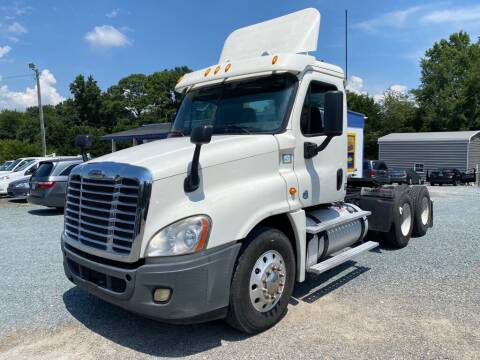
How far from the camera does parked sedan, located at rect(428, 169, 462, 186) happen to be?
2958 centimetres

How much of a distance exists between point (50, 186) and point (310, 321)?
34.7 ft

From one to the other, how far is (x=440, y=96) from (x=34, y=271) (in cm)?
5337

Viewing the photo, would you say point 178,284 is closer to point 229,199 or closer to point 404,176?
point 229,199

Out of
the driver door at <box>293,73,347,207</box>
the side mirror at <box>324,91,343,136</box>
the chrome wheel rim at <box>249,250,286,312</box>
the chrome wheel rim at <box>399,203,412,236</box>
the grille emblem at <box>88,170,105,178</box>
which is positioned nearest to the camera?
the grille emblem at <box>88,170,105,178</box>

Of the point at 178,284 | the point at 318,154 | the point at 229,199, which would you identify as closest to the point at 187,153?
the point at 229,199

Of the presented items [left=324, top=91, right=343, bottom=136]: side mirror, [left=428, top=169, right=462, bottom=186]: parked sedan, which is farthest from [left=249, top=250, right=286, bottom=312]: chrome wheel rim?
[left=428, top=169, right=462, bottom=186]: parked sedan

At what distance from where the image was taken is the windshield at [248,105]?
4.35 metres

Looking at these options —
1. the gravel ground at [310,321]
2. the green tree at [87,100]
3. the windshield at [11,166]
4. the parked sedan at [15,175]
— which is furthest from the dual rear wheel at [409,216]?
the green tree at [87,100]

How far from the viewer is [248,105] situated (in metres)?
4.48

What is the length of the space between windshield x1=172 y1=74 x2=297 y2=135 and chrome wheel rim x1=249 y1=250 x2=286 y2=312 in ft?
4.38

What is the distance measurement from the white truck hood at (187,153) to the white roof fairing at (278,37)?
1.60 meters

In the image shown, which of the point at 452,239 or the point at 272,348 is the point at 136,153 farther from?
the point at 452,239

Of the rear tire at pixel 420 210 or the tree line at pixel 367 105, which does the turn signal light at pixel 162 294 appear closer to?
the rear tire at pixel 420 210

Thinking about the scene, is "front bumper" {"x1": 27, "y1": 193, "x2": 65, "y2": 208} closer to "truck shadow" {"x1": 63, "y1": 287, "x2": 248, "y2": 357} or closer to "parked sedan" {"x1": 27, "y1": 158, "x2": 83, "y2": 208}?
"parked sedan" {"x1": 27, "y1": 158, "x2": 83, "y2": 208}
